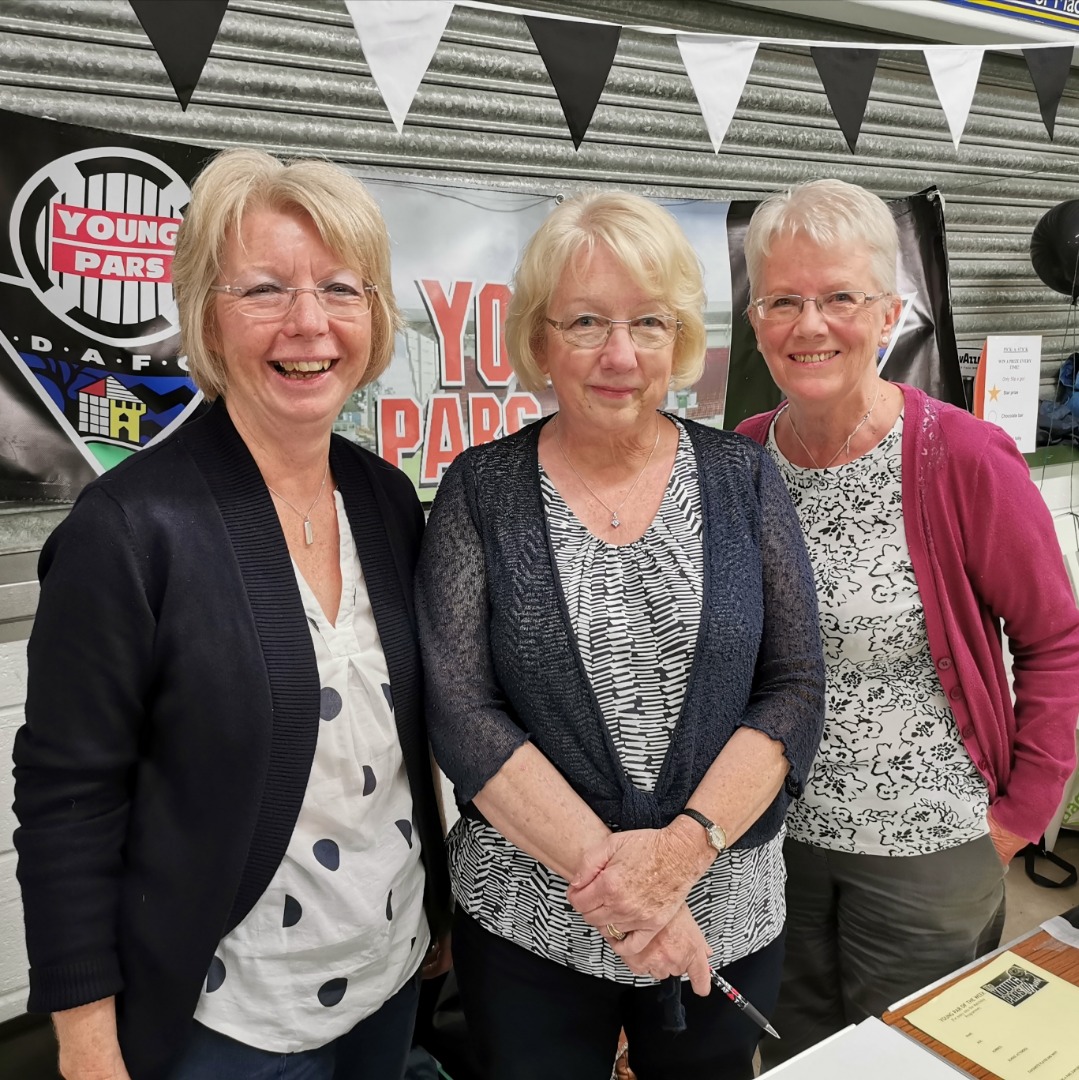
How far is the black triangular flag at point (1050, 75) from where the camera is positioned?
105 inches

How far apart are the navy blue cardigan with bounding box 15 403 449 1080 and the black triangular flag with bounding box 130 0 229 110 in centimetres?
103

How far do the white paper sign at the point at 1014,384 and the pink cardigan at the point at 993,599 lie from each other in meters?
2.75

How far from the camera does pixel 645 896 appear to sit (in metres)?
1.18

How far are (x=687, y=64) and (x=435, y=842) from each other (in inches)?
87.6

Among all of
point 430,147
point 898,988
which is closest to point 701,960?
point 898,988

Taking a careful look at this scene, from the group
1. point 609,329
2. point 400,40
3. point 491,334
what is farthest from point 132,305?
point 609,329

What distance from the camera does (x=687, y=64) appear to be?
97.4 inches

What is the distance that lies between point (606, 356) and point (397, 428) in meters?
1.43

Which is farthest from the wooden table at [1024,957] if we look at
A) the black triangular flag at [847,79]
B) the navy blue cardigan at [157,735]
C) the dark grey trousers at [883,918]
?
the black triangular flag at [847,79]

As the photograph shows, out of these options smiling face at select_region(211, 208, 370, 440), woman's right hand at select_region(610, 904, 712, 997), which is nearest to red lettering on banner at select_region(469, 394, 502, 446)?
smiling face at select_region(211, 208, 370, 440)

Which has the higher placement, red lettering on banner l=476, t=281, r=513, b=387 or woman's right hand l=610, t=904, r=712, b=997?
red lettering on banner l=476, t=281, r=513, b=387

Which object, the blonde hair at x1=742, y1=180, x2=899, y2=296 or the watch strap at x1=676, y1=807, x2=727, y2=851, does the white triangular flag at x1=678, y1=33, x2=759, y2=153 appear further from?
the watch strap at x1=676, y1=807, x2=727, y2=851

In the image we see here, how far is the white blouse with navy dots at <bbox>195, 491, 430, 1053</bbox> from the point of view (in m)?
1.16

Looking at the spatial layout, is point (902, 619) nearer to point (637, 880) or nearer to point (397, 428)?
point (637, 880)
